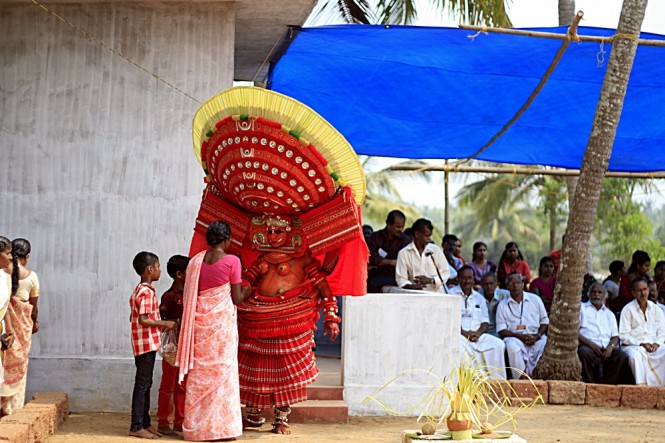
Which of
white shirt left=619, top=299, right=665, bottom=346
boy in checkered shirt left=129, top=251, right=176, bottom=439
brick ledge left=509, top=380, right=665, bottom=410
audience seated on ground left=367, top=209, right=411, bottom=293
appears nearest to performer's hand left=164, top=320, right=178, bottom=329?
boy in checkered shirt left=129, top=251, right=176, bottom=439

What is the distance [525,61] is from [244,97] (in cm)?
412

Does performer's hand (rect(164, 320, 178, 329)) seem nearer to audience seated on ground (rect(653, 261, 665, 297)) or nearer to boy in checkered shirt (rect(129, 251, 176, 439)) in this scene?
boy in checkered shirt (rect(129, 251, 176, 439))

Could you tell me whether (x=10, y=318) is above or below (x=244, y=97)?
below

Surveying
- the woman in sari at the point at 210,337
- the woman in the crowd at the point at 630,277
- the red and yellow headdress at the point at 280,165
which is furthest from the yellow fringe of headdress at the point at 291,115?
the woman in the crowd at the point at 630,277

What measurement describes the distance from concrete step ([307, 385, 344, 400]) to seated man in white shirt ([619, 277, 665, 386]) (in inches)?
152

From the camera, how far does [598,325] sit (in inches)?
464

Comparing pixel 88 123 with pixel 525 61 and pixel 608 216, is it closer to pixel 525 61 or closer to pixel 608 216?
pixel 525 61

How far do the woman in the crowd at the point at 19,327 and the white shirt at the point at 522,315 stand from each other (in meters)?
5.83

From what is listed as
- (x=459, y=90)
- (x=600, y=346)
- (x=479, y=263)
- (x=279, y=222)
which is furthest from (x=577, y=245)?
(x=279, y=222)

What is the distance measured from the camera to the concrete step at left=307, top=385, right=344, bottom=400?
9383 millimetres

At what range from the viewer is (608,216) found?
32.2m

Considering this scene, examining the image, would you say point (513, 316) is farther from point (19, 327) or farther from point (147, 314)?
point (19, 327)

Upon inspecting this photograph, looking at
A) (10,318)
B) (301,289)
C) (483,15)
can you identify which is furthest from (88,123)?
(483,15)

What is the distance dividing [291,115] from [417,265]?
4077mm
